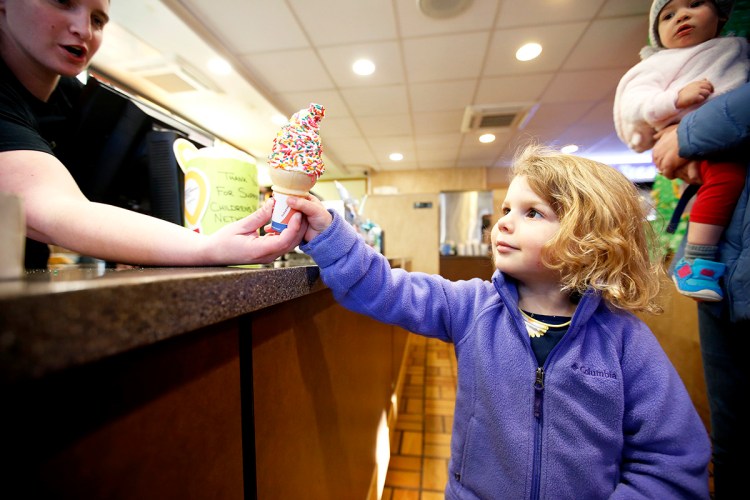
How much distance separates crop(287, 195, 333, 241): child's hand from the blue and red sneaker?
36.5 inches

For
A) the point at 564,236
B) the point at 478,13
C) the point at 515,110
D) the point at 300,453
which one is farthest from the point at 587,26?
the point at 300,453

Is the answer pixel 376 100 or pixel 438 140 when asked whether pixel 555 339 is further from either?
pixel 438 140

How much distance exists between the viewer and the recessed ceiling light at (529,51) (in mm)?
2464

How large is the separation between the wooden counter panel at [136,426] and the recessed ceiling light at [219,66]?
3038 millimetres

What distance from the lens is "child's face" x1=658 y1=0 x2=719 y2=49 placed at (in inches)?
39.3

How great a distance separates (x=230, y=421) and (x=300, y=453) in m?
0.23

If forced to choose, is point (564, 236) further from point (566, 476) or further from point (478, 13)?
point (478, 13)

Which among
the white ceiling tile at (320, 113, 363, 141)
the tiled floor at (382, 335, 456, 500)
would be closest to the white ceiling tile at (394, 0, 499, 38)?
the white ceiling tile at (320, 113, 363, 141)

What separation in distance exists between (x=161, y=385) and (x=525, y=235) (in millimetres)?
628

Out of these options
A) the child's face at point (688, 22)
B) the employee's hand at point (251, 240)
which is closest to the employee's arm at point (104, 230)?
the employee's hand at point (251, 240)

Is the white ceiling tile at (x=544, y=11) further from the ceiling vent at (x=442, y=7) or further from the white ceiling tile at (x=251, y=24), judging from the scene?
the white ceiling tile at (x=251, y=24)

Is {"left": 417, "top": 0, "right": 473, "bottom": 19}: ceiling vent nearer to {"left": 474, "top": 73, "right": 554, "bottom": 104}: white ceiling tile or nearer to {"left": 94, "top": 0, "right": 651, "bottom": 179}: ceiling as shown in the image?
{"left": 94, "top": 0, "right": 651, "bottom": 179}: ceiling

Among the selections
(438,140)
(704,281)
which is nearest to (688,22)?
(704,281)

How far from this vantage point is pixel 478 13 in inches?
83.5
